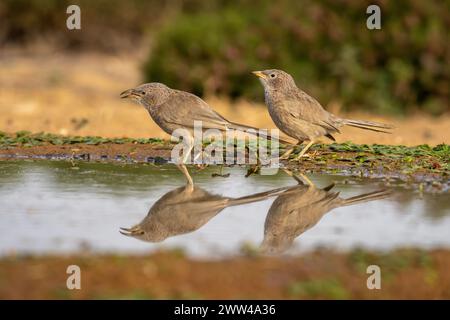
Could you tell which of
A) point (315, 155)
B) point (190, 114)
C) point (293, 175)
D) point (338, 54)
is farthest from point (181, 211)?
point (338, 54)

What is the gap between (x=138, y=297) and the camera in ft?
15.6

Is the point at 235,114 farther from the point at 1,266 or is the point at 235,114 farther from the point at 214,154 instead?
the point at 1,266

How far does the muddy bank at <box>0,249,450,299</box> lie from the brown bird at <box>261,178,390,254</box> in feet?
1.61

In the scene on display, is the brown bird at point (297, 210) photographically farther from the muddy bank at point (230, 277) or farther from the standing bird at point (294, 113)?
the standing bird at point (294, 113)

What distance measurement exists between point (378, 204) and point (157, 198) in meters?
1.71

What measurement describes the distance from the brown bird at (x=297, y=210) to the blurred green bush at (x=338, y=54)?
7.37 metres

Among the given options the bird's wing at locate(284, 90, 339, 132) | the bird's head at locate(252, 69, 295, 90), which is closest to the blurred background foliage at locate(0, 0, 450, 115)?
the bird's head at locate(252, 69, 295, 90)

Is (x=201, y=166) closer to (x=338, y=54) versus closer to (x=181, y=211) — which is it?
(x=181, y=211)

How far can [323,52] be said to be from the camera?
15.2 m

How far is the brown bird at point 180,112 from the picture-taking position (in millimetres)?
8898

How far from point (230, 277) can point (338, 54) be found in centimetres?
1027

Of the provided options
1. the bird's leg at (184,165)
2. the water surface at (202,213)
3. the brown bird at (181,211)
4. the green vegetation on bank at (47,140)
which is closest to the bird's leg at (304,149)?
the water surface at (202,213)

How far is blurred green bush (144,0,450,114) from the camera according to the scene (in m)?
14.7

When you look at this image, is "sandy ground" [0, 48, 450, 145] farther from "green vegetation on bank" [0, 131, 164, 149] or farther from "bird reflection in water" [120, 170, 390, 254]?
"bird reflection in water" [120, 170, 390, 254]
